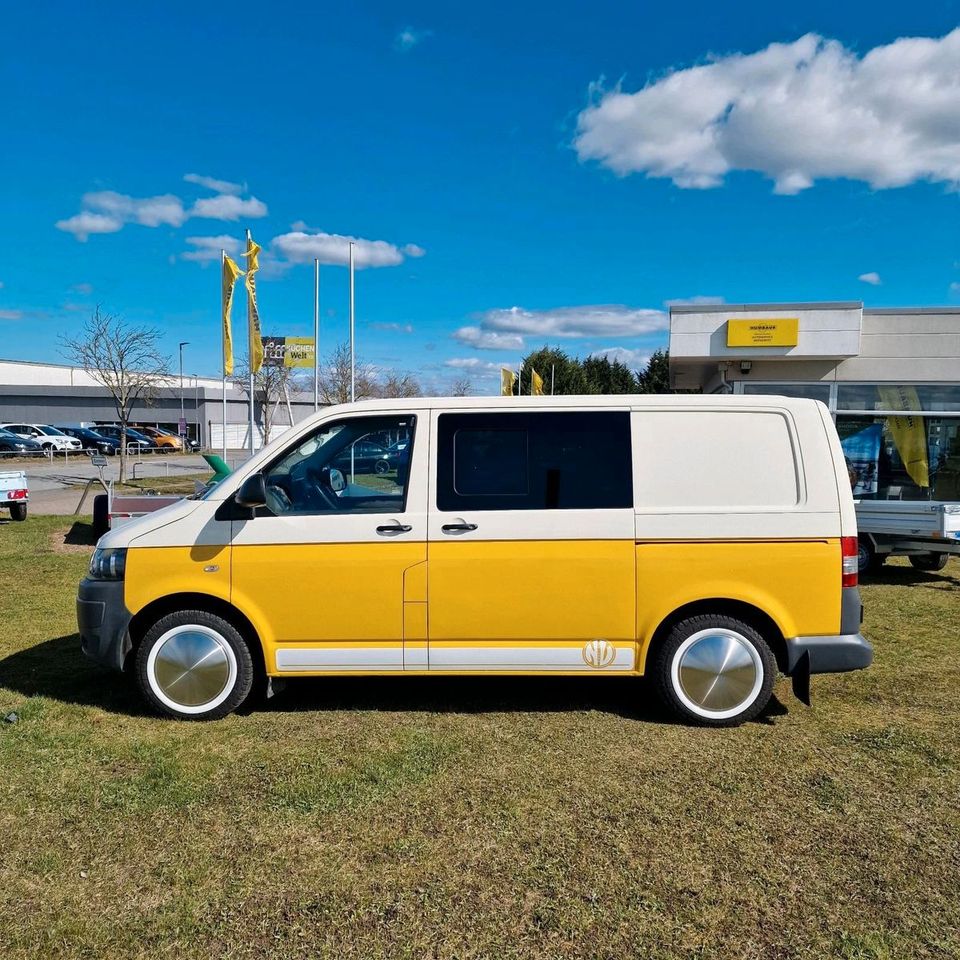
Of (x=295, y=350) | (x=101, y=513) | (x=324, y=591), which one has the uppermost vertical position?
(x=295, y=350)

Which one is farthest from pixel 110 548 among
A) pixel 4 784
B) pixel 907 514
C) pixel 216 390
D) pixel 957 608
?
pixel 216 390

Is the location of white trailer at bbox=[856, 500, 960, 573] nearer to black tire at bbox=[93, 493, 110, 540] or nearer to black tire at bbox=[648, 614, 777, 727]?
black tire at bbox=[648, 614, 777, 727]

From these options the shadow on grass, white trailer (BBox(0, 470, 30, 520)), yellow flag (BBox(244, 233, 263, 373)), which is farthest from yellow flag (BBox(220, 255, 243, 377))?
the shadow on grass

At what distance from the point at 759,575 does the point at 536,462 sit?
1497 millimetres

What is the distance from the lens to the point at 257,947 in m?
2.72

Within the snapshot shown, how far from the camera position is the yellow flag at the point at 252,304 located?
17406 millimetres

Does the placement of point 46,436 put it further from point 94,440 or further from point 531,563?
point 531,563

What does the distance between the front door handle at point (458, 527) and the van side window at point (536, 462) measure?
102mm

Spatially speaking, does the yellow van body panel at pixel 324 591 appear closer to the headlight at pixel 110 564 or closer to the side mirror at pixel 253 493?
the side mirror at pixel 253 493

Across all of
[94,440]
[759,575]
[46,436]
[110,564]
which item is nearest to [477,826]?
[759,575]

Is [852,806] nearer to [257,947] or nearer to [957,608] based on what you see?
[257,947]

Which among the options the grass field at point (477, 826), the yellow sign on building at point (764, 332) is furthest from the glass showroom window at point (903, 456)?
the grass field at point (477, 826)

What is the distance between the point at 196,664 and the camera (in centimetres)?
473

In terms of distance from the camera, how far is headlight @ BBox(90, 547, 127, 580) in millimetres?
4723
